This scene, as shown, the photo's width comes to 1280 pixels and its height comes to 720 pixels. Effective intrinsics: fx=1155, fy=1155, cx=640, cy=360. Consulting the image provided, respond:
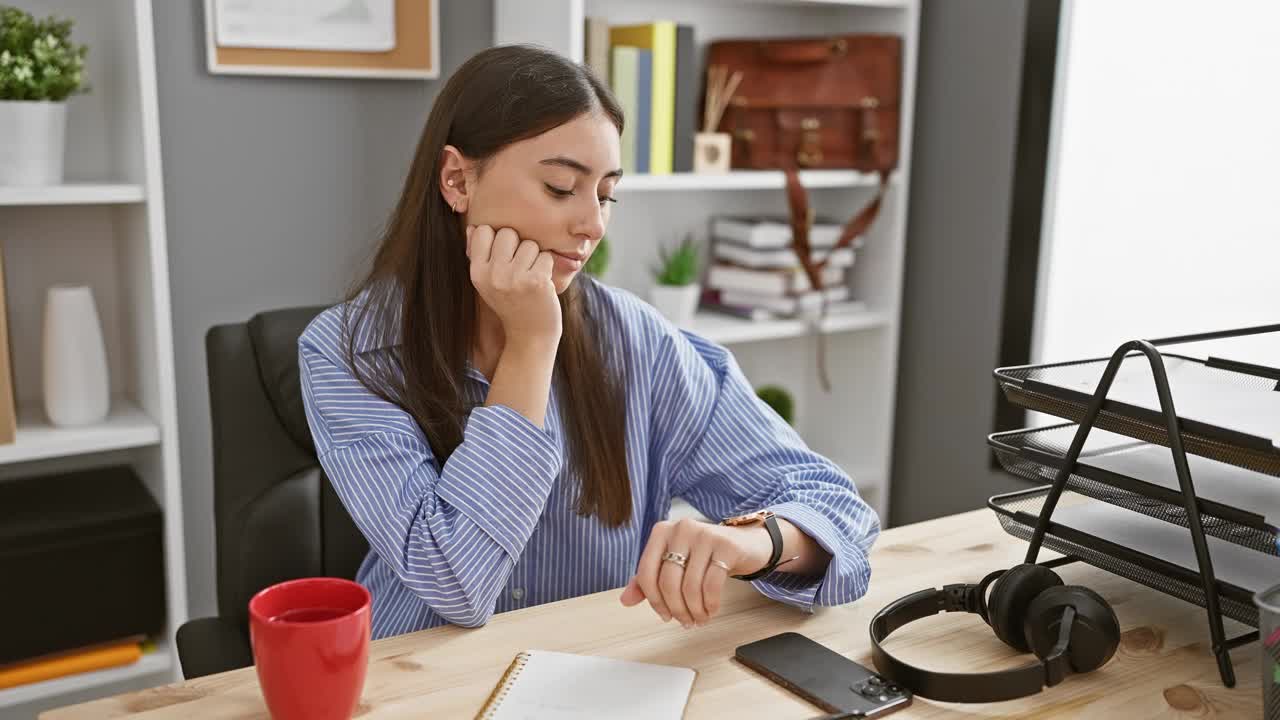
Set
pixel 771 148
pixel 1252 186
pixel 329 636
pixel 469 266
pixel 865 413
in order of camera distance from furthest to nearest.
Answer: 1. pixel 865 413
2. pixel 771 148
3. pixel 1252 186
4. pixel 469 266
5. pixel 329 636

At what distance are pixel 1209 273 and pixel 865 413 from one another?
0.90 metres

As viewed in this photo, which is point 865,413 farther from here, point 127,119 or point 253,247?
point 127,119

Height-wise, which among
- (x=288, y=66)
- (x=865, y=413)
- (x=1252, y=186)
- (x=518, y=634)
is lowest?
(x=865, y=413)

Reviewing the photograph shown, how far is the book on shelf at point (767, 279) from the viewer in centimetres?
264

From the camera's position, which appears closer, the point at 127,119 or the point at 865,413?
the point at 127,119

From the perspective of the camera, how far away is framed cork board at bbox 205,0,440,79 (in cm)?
218

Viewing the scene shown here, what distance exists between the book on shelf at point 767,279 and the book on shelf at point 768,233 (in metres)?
0.06

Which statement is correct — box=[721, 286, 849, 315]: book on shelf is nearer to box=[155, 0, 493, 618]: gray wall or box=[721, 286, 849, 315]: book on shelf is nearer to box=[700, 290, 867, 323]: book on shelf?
box=[700, 290, 867, 323]: book on shelf

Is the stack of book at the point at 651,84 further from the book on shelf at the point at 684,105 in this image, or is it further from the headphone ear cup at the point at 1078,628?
the headphone ear cup at the point at 1078,628

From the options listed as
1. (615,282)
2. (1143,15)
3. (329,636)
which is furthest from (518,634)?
(1143,15)

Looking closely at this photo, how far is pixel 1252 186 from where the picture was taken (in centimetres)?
218

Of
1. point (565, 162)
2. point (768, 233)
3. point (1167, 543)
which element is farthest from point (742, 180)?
point (1167, 543)

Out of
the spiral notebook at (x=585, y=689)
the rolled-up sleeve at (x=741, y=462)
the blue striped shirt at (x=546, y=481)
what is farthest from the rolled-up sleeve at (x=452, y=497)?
the rolled-up sleeve at (x=741, y=462)

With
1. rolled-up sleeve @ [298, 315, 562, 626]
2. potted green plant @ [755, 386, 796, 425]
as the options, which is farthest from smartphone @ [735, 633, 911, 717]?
potted green plant @ [755, 386, 796, 425]
